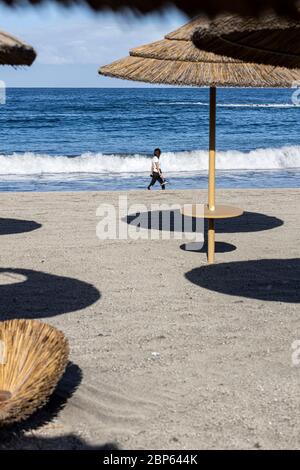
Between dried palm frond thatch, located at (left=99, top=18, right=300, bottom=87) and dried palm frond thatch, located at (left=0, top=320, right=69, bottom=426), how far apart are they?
3622 mm

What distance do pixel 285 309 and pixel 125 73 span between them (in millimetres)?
3235

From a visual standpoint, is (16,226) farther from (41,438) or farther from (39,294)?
(41,438)

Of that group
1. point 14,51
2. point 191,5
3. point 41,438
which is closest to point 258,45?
point 14,51

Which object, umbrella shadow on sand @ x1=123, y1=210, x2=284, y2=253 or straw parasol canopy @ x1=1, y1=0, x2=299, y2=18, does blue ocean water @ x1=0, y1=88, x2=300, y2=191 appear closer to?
umbrella shadow on sand @ x1=123, y1=210, x2=284, y2=253

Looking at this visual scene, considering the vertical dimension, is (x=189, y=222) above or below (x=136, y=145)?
below

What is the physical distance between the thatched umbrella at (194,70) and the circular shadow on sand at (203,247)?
72 cm

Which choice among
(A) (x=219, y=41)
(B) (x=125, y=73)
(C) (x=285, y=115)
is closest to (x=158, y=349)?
(A) (x=219, y=41)

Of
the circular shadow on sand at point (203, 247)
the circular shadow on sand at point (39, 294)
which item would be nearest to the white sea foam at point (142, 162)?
the circular shadow on sand at point (203, 247)

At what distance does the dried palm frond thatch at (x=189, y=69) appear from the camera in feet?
22.5

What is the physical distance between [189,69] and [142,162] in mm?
17274

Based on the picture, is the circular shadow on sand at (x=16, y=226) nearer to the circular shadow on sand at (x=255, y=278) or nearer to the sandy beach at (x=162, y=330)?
the sandy beach at (x=162, y=330)

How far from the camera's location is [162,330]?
5.42m

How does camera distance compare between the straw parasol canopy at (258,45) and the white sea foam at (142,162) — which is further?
the white sea foam at (142,162)
